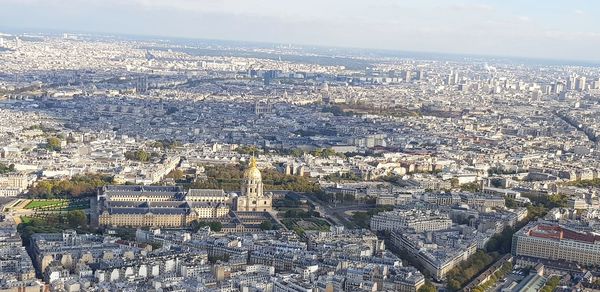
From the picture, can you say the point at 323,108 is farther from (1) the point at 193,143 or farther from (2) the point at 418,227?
(2) the point at 418,227

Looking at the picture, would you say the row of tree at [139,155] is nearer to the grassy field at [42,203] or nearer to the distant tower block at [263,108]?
the grassy field at [42,203]

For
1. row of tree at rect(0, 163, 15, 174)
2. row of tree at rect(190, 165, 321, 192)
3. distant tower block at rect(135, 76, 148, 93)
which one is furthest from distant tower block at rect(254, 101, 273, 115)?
row of tree at rect(0, 163, 15, 174)

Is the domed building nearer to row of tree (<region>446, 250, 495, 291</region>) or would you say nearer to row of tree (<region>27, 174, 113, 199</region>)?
row of tree (<region>27, 174, 113, 199</region>)

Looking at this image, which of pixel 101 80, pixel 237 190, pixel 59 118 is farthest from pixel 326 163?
pixel 101 80

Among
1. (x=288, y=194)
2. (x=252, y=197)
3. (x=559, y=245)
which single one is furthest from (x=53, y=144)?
(x=559, y=245)

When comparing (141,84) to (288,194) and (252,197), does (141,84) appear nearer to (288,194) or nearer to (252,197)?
(288,194)

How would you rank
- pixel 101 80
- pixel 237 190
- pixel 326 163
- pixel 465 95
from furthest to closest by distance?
pixel 465 95 → pixel 101 80 → pixel 326 163 → pixel 237 190
